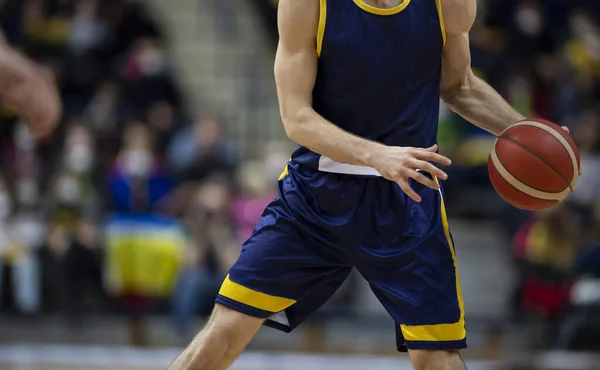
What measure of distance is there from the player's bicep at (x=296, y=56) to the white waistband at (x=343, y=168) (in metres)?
0.22

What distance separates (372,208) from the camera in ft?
13.0

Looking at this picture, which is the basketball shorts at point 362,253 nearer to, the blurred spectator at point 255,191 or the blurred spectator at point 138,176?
the blurred spectator at point 255,191

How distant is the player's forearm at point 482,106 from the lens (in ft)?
13.6

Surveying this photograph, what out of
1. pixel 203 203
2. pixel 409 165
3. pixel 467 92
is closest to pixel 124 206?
pixel 203 203

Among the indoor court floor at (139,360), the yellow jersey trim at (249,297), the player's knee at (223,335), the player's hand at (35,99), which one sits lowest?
the indoor court floor at (139,360)

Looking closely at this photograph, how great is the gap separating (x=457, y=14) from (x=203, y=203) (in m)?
5.34

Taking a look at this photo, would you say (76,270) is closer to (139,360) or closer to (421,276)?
(139,360)

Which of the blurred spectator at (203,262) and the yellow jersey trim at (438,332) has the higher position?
the yellow jersey trim at (438,332)

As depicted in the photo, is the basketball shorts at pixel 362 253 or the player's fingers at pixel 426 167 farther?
the basketball shorts at pixel 362 253

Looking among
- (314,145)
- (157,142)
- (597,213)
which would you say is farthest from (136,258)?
(314,145)

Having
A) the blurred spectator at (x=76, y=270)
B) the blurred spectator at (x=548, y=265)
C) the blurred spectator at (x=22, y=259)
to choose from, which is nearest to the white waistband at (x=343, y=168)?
the blurred spectator at (x=548, y=265)

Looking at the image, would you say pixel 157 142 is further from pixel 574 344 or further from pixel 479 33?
pixel 574 344

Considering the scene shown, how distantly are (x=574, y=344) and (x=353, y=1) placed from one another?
5.12m

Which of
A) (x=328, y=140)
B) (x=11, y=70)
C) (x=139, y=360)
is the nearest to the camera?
(x=11, y=70)
